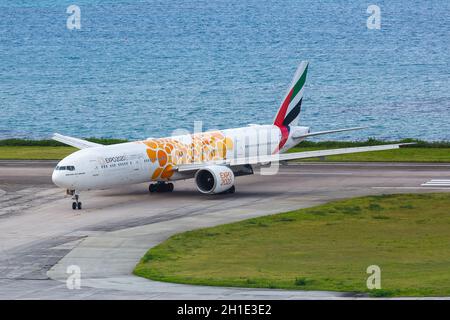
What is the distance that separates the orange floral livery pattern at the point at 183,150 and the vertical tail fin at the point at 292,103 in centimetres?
717

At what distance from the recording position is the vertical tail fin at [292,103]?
3255 inches

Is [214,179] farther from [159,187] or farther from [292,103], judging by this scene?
[292,103]

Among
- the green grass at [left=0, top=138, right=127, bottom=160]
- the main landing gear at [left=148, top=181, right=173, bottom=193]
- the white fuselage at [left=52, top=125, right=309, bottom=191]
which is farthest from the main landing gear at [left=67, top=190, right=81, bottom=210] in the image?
the green grass at [left=0, top=138, right=127, bottom=160]

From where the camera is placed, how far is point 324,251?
168 ft

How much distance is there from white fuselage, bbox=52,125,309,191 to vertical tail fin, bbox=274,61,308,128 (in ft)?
3.96

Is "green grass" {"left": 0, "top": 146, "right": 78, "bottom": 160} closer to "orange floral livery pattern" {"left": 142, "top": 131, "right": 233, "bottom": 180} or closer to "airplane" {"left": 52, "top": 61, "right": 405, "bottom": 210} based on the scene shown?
"airplane" {"left": 52, "top": 61, "right": 405, "bottom": 210}

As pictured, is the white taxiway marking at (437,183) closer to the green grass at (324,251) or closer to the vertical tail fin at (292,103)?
the green grass at (324,251)

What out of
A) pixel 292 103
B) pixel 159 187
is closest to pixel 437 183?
pixel 292 103

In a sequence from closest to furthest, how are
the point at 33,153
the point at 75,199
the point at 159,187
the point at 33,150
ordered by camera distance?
the point at 75,199 → the point at 159,187 → the point at 33,153 → the point at 33,150

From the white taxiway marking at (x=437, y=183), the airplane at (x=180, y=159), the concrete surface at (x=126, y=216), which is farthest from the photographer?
the white taxiway marking at (x=437, y=183)

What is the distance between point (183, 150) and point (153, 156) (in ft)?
10.4

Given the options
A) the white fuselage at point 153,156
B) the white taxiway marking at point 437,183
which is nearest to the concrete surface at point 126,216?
the white taxiway marking at point 437,183

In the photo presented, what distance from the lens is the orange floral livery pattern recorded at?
71812 millimetres
